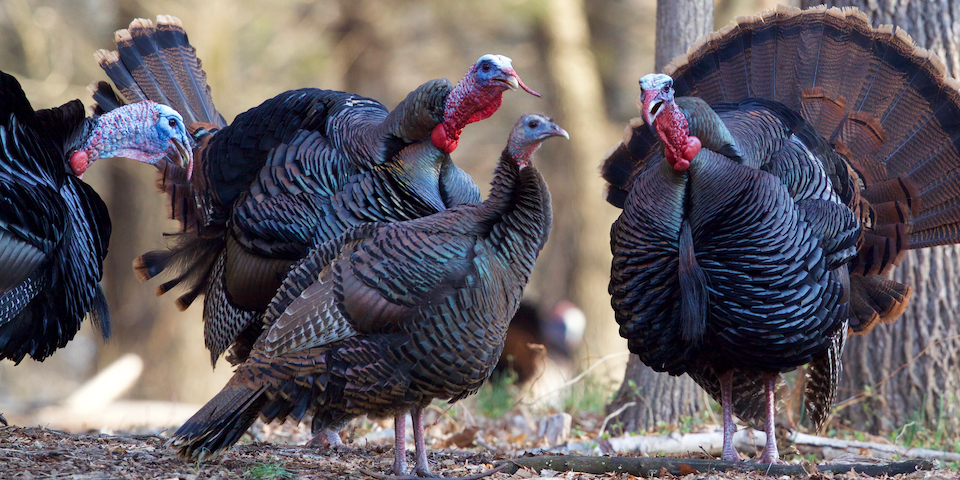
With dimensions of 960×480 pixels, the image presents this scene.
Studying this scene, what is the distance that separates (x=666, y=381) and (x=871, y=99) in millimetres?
2107

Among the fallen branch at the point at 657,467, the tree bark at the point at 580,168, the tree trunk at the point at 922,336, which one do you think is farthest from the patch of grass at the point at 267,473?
the tree bark at the point at 580,168

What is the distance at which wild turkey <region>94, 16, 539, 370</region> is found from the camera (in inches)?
159

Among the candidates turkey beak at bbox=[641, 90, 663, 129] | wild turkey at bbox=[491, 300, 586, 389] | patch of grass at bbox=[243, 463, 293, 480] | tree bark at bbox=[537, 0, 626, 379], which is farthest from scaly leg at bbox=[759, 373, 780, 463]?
wild turkey at bbox=[491, 300, 586, 389]

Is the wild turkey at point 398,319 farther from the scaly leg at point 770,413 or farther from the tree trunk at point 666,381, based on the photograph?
the tree trunk at point 666,381

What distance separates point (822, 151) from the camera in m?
4.17

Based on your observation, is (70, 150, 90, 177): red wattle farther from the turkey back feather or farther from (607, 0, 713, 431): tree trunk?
(607, 0, 713, 431): tree trunk

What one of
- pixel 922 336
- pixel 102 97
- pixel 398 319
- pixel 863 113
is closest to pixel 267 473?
pixel 398 319

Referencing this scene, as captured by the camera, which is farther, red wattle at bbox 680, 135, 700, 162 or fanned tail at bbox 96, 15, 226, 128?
fanned tail at bbox 96, 15, 226, 128

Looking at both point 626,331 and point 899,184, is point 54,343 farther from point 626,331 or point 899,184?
point 899,184

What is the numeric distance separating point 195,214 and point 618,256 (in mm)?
2472

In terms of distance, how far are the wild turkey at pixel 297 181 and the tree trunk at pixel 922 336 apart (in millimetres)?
2819

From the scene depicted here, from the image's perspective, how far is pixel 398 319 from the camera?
3156 mm

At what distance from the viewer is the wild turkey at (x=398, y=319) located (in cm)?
312

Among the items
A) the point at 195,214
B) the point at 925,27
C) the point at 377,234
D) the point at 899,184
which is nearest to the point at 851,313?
the point at 899,184
